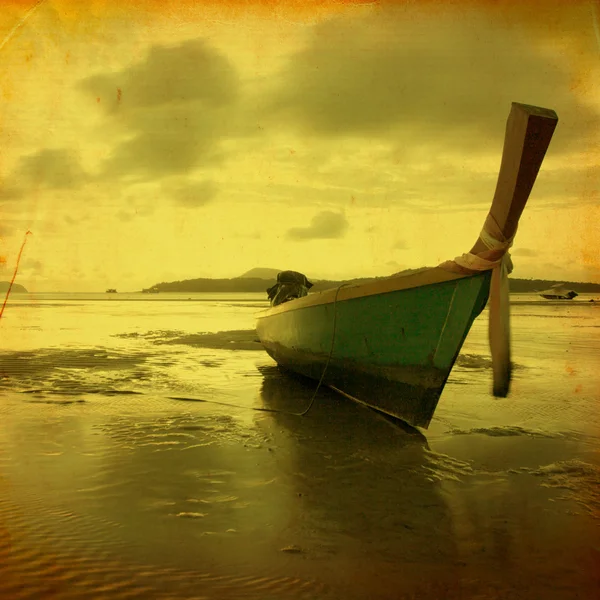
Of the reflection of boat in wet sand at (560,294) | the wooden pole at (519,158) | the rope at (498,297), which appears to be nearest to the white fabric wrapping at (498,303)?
the rope at (498,297)

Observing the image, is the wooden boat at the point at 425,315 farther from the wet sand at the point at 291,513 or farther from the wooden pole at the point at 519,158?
the wet sand at the point at 291,513

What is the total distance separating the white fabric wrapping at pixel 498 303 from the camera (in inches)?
198

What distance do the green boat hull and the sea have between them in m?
0.37

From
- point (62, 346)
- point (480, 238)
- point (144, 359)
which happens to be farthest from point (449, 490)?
point (62, 346)

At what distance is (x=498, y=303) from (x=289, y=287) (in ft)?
23.7

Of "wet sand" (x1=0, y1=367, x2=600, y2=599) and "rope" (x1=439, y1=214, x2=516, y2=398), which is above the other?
"rope" (x1=439, y1=214, x2=516, y2=398)

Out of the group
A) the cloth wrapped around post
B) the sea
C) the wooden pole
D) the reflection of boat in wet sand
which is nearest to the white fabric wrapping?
the wooden pole

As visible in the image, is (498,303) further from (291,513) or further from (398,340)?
(291,513)

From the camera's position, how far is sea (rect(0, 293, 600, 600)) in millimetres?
2980

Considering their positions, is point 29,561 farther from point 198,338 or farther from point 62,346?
point 198,338

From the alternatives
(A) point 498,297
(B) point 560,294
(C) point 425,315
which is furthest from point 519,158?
(B) point 560,294

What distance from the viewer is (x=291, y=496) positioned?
4.22m

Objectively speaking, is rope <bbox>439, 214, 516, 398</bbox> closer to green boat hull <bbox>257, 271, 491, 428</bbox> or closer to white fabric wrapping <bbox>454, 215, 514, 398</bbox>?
white fabric wrapping <bbox>454, 215, 514, 398</bbox>

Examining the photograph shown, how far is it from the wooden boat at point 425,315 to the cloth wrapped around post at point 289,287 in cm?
336
